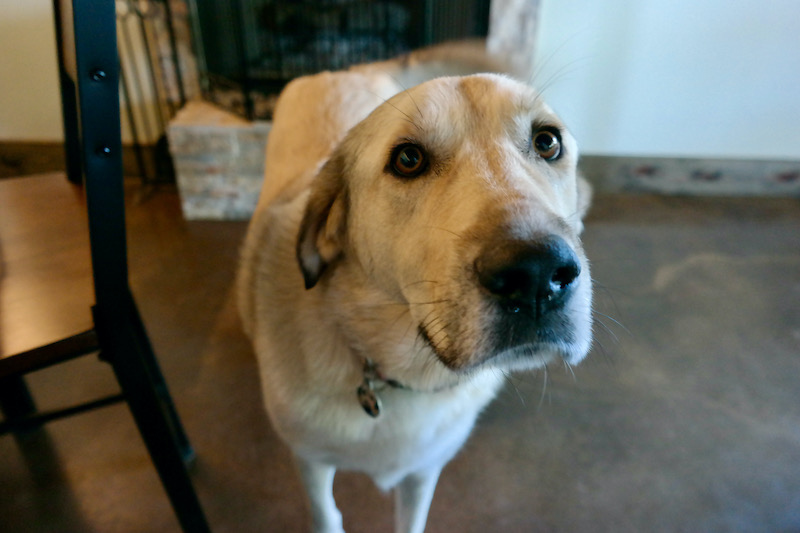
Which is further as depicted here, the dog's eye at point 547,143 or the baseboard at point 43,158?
the baseboard at point 43,158

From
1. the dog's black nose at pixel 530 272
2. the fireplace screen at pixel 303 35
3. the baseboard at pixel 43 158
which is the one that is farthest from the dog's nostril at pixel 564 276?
the baseboard at pixel 43 158

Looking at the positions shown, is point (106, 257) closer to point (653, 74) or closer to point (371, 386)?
point (371, 386)

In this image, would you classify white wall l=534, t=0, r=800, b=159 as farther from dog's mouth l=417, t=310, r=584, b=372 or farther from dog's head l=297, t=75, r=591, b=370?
dog's mouth l=417, t=310, r=584, b=372

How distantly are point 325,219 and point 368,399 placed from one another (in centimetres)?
40

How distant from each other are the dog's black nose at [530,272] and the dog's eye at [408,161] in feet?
0.99

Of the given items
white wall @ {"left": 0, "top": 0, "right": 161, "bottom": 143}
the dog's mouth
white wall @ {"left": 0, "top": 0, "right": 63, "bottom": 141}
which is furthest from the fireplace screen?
the dog's mouth

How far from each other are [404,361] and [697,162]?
3226 millimetres

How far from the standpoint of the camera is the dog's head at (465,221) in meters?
0.72

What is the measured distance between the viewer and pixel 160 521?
1.45 meters

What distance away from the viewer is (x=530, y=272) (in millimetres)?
679

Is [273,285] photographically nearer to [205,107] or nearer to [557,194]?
[557,194]

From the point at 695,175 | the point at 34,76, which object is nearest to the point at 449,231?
the point at 695,175

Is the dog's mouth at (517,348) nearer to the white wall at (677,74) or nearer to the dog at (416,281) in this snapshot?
the dog at (416,281)

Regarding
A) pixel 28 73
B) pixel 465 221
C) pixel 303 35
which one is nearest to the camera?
pixel 465 221
